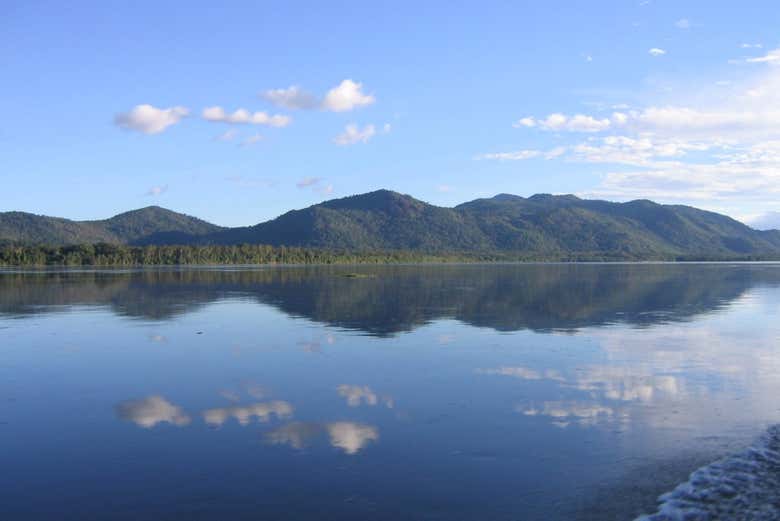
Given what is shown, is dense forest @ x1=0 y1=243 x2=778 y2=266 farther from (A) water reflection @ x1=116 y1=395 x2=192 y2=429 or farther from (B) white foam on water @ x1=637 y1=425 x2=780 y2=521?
(B) white foam on water @ x1=637 y1=425 x2=780 y2=521

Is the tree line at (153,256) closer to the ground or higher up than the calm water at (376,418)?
higher up

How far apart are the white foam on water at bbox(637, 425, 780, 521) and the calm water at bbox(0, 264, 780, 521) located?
8 centimetres

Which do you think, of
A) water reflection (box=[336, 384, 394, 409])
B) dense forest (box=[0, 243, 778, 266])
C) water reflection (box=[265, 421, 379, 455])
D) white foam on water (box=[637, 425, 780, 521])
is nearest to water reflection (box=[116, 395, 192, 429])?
water reflection (box=[265, 421, 379, 455])

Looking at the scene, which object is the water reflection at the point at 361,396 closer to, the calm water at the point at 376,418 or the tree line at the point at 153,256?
the calm water at the point at 376,418

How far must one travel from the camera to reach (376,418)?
15195mm

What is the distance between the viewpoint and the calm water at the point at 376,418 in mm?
10594

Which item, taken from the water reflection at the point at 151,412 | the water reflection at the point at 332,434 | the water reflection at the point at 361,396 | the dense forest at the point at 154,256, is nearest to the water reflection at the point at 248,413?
the water reflection at the point at 151,412

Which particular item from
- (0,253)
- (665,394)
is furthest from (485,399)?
(0,253)

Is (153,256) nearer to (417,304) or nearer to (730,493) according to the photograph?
(417,304)

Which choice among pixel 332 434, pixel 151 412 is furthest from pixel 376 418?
pixel 151 412

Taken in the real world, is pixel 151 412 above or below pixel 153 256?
below

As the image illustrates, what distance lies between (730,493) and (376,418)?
743 cm

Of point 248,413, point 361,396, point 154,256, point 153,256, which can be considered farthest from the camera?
point 154,256

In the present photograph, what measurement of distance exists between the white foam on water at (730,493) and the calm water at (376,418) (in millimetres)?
84
